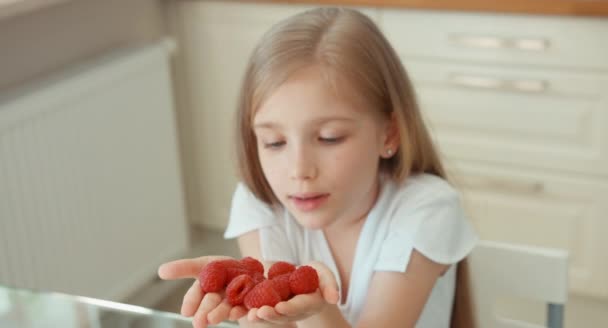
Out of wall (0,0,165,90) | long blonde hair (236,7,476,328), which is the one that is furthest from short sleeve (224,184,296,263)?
wall (0,0,165,90)

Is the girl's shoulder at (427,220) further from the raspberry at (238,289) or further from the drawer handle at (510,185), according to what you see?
the drawer handle at (510,185)

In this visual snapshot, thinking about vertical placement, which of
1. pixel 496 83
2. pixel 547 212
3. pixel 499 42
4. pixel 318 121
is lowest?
pixel 547 212

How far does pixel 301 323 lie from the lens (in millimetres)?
806

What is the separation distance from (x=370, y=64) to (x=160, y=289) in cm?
140

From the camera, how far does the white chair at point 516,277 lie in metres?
1.09

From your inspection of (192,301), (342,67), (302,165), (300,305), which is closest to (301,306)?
(300,305)

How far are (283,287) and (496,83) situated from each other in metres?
1.33

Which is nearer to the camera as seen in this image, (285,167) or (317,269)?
(317,269)

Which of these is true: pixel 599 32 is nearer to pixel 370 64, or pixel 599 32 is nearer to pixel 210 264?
pixel 370 64

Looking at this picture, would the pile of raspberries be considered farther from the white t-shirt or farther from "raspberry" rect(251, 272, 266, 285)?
the white t-shirt

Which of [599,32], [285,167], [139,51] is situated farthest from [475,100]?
[285,167]

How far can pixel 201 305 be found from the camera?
2.33 ft

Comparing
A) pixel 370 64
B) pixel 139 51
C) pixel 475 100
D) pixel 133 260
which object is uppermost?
pixel 370 64

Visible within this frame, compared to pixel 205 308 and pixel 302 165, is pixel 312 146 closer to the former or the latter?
pixel 302 165
